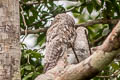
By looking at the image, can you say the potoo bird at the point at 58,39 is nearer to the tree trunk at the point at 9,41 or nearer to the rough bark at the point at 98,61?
the tree trunk at the point at 9,41

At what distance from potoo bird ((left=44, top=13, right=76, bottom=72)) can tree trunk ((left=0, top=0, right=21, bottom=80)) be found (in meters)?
0.45

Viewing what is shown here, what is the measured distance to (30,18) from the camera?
3.76 metres

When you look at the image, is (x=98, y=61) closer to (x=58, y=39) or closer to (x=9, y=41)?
(x=9, y=41)

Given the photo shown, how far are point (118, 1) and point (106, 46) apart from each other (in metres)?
2.49

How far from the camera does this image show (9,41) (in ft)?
6.50

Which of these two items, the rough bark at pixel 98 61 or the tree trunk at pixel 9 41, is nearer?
the rough bark at pixel 98 61

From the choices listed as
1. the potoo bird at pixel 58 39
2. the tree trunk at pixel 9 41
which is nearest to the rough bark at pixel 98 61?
the tree trunk at pixel 9 41

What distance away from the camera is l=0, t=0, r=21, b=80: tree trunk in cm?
191

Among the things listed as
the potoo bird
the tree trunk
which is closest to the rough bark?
the tree trunk

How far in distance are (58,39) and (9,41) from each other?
72 centimetres

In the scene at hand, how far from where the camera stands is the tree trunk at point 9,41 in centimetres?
191

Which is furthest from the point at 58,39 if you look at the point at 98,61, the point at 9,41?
the point at 98,61

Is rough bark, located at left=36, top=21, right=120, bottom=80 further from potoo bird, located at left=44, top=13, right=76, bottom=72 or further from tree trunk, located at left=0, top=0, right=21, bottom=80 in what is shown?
potoo bird, located at left=44, top=13, right=76, bottom=72

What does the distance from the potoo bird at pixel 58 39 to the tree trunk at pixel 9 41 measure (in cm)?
45
